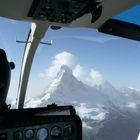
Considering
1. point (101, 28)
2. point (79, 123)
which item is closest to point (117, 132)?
point (101, 28)

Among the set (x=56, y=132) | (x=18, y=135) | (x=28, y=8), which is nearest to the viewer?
(x=18, y=135)

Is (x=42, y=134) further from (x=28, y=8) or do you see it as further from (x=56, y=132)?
(x=28, y=8)

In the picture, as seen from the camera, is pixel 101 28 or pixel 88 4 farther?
pixel 101 28

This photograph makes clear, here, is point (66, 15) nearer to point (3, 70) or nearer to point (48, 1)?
point (48, 1)

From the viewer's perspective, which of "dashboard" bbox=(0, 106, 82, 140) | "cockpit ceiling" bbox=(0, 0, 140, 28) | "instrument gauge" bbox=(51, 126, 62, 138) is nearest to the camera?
"dashboard" bbox=(0, 106, 82, 140)

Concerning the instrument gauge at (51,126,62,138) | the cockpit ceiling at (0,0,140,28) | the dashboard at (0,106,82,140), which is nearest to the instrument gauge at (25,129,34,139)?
the dashboard at (0,106,82,140)

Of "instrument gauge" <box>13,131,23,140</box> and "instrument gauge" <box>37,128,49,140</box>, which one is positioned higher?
"instrument gauge" <box>13,131,23,140</box>

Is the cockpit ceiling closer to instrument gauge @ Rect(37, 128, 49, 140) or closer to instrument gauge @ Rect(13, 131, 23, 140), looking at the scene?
instrument gauge @ Rect(37, 128, 49, 140)

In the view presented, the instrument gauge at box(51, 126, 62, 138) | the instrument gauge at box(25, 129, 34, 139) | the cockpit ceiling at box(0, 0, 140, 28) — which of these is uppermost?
the cockpit ceiling at box(0, 0, 140, 28)

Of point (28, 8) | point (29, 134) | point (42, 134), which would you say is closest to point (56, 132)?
point (42, 134)
